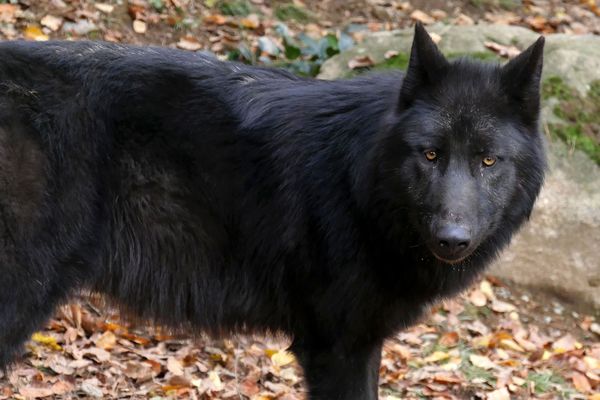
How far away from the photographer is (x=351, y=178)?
450 centimetres

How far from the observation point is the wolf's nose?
13.0ft

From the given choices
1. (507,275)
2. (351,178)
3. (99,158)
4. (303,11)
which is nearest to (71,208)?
(99,158)

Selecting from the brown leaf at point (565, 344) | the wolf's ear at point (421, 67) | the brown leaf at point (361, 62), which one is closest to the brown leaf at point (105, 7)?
the brown leaf at point (361, 62)

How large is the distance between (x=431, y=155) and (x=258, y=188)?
997 mm

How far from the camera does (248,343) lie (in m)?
6.36

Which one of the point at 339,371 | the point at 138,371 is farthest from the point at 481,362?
the point at 138,371

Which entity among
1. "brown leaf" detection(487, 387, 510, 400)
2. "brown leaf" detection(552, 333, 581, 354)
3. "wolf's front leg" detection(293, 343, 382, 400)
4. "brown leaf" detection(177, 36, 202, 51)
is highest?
"brown leaf" detection(177, 36, 202, 51)

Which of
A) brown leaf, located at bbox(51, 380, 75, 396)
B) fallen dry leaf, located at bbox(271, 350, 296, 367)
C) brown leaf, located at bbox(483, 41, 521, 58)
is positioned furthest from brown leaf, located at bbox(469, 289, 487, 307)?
brown leaf, located at bbox(51, 380, 75, 396)

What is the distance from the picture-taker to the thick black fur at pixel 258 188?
165 inches

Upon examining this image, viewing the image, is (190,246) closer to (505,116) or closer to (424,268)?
(424,268)

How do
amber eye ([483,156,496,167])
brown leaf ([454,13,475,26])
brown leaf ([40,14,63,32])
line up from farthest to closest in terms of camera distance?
1. brown leaf ([454,13,475,26])
2. brown leaf ([40,14,63,32])
3. amber eye ([483,156,496,167])

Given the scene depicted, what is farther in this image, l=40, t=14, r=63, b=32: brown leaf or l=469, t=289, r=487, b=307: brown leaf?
l=40, t=14, r=63, b=32: brown leaf

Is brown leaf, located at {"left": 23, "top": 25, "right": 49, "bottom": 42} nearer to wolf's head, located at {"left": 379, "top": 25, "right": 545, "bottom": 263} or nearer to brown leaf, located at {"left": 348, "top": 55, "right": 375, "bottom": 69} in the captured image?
brown leaf, located at {"left": 348, "top": 55, "right": 375, "bottom": 69}

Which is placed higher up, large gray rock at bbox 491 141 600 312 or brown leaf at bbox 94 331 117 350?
large gray rock at bbox 491 141 600 312
